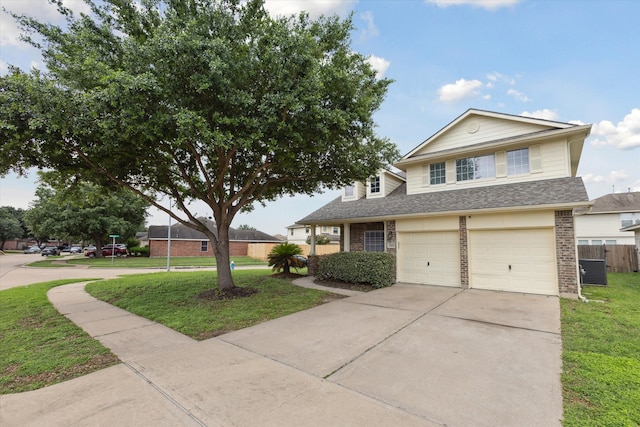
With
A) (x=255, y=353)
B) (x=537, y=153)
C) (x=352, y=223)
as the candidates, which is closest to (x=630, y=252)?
(x=537, y=153)

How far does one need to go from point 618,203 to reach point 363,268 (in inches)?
1134

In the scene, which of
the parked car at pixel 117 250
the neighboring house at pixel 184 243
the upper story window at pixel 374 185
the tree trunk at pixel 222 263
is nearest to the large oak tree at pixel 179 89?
the tree trunk at pixel 222 263

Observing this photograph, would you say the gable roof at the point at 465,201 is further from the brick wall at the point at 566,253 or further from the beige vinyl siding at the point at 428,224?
the brick wall at the point at 566,253

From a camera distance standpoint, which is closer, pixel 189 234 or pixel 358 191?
pixel 358 191

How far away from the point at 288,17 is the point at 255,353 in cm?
724

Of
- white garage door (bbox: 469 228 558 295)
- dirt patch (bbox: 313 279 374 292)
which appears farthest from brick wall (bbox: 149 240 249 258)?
white garage door (bbox: 469 228 558 295)

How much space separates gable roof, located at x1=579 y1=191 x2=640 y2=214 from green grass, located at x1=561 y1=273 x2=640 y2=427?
24315mm

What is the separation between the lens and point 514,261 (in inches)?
375

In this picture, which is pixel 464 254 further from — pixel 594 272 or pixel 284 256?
pixel 284 256

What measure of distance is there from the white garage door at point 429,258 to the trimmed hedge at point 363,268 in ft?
2.33

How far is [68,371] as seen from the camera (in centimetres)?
403

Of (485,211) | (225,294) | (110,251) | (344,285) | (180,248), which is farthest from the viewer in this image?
(110,251)

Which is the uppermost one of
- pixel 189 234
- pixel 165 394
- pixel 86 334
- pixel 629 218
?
pixel 629 218

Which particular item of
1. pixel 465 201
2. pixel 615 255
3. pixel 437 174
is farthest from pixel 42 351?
pixel 615 255
